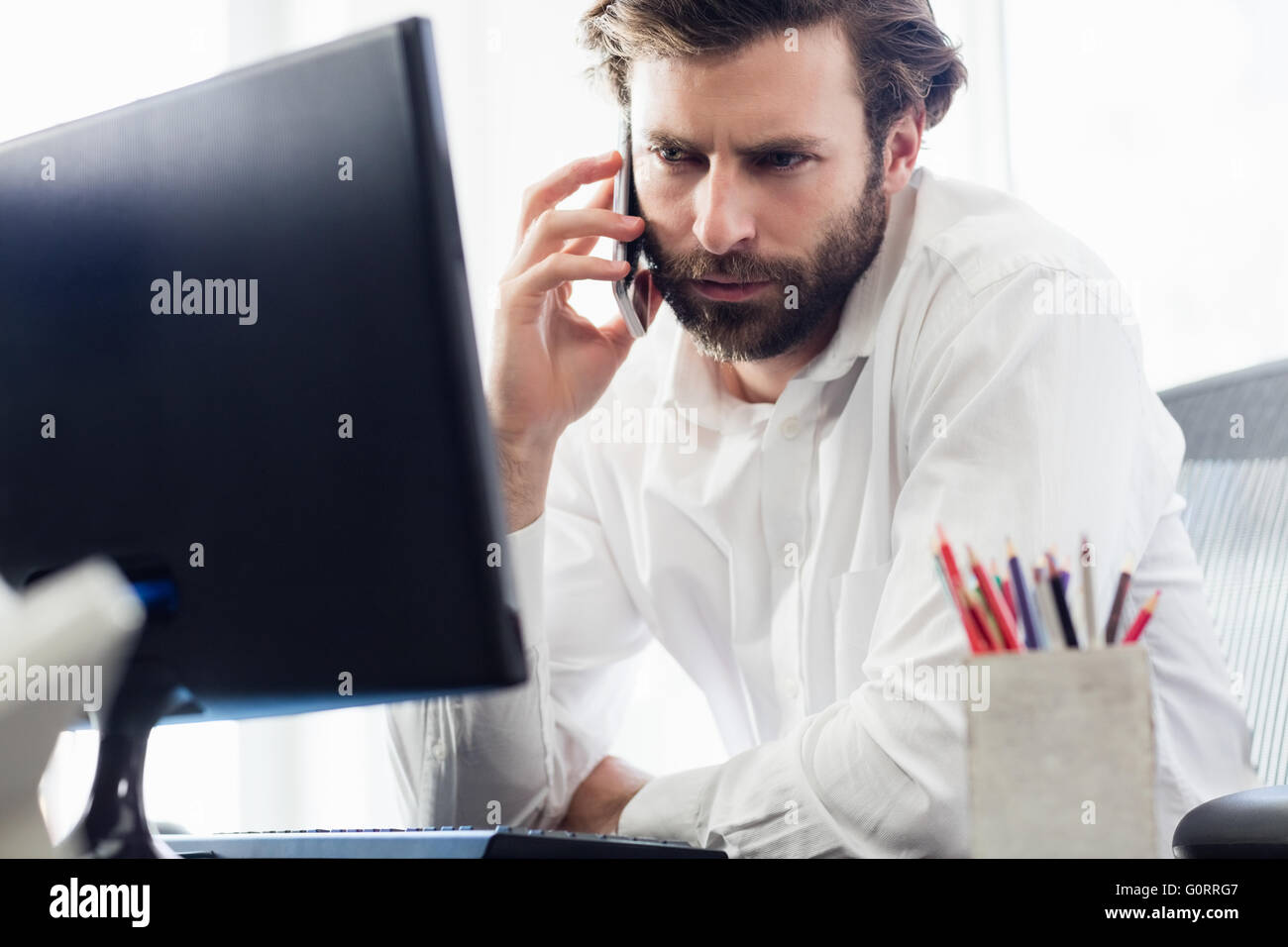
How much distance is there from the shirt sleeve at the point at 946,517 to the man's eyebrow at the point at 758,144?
7.7 inches

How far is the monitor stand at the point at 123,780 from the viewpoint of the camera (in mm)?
592

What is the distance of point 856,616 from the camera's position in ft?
3.76

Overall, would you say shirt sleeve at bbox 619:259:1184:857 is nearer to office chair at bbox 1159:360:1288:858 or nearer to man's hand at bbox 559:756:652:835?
office chair at bbox 1159:360:1288:858

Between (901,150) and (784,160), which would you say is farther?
(901,150)

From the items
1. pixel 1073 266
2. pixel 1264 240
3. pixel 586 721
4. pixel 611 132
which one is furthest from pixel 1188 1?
pixel 586 721

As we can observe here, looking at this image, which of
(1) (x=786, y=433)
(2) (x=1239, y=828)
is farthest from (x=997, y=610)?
(1) (x=786, y=433)

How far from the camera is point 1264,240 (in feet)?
6.48

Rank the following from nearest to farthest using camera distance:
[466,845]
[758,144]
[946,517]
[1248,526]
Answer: [466,845] < [946,517] < [1248,526] < [758,144]

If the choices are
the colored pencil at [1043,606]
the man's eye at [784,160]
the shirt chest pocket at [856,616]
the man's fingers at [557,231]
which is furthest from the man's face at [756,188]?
the colored pencil at [1043,606]

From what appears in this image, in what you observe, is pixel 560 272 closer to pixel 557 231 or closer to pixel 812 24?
pixel 557 231

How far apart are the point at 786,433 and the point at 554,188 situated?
1.18ft

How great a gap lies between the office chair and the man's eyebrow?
446 millimetres

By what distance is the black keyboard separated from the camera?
1.80 ft
